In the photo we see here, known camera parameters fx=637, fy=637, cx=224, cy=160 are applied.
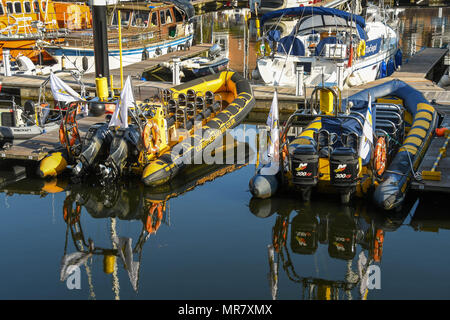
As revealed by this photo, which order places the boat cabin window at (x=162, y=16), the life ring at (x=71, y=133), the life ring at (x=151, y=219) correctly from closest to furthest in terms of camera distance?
the life ring at (x=151, y=219) → the life ring at (x=71, y=133) → the boat cabin window at (x=162, y=16)

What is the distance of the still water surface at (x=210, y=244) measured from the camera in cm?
891

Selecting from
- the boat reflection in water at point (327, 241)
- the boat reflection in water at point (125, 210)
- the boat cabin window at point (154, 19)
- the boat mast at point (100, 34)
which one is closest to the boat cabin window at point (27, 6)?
the boat cabin window at point (154, 19)

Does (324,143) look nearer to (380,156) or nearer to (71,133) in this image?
(380,156)

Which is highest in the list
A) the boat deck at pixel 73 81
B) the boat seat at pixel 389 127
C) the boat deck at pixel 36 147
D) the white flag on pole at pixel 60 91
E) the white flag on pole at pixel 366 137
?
the white flag on pole at pixel 60 91

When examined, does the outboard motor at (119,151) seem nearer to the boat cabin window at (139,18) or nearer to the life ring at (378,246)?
the life ring at (378,246)

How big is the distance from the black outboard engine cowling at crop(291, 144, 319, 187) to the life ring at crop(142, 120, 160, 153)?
3.10 m

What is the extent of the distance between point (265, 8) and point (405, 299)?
36.6 meters

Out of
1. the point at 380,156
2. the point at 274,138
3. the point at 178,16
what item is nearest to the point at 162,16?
the point at 178,16

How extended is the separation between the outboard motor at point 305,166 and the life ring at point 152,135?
3.09 meters

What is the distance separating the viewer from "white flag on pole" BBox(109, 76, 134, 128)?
39.7 feet

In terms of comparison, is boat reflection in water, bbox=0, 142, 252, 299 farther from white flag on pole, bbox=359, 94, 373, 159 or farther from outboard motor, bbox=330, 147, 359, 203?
white flag on pole, bbox=359, 94, 373, 159

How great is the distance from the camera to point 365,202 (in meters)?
11.7
